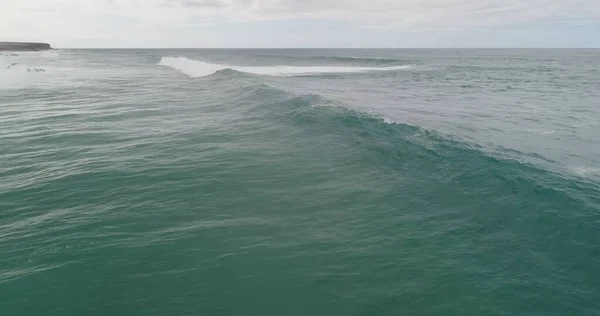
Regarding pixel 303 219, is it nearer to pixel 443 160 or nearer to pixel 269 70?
pixel 443 160

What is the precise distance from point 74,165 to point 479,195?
62.1ft

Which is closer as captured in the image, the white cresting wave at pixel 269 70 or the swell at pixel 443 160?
the swell at pixel 443 160

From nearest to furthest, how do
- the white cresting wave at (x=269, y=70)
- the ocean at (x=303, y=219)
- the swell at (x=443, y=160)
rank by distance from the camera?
the ocean at (x=303, y=219), the swell at (x=443, y=160), the white cresting wave at (x=269, y=70)

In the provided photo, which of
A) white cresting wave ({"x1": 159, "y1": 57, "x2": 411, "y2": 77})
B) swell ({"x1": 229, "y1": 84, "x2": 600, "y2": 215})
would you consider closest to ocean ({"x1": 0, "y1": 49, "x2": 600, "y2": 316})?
swell ({"x1": 229, "y1": 84, "x2": 600, "y2": 215})

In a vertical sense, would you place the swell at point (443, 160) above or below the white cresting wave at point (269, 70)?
below

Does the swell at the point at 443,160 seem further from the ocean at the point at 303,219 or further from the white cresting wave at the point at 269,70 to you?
the white cresting wave at the point at 269,70

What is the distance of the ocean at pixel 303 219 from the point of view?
31.7 ft

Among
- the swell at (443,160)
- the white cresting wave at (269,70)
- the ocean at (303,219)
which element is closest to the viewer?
the ocean at (303,219)

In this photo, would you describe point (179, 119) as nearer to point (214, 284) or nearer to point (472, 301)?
point (214, 284)

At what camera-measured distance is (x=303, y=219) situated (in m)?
13.4

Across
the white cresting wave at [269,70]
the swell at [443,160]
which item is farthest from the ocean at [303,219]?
the white cresting wave at [269,70]

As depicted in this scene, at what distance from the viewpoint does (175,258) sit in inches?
442

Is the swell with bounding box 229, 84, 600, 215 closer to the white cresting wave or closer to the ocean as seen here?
the ocean

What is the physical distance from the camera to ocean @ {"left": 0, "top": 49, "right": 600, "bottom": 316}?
9656 millimetres
